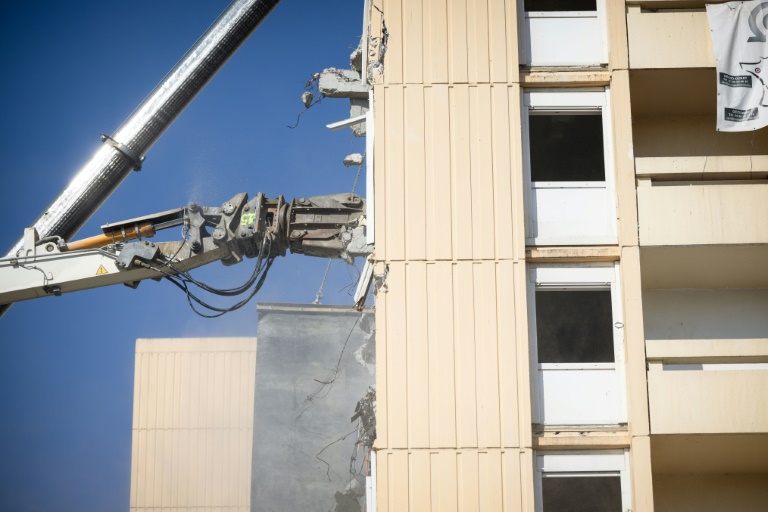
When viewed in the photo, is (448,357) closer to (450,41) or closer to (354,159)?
(450,41)

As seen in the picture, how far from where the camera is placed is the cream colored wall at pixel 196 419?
118ft

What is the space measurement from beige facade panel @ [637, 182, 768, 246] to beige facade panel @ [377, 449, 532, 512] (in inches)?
151

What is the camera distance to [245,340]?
36438 mm

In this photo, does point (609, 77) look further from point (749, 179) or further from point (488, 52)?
point (749, 179)

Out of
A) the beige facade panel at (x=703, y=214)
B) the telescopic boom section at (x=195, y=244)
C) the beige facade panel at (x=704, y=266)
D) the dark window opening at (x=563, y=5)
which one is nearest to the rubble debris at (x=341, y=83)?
the telescopic boom section at (x=195, y=244)

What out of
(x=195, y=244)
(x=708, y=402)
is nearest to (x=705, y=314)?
(x=708, y=402)

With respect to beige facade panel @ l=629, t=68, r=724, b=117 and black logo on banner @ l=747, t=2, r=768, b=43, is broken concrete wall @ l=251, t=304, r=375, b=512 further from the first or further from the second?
black logo on banner @ l=747, t=2, r=768, b=43

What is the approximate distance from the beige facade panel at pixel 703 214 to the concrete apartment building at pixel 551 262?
2 cm

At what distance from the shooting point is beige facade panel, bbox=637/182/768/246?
1436 cm

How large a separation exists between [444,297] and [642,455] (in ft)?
11.0

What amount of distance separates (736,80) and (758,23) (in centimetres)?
105

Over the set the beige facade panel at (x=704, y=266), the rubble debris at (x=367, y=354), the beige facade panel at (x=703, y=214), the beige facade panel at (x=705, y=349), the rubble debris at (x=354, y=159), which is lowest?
the beige facade panel at (x=705, y=349)

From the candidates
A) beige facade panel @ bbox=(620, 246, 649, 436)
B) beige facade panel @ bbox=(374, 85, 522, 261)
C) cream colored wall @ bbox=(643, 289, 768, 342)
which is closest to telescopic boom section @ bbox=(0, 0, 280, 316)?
beige facade panel @ bbox=(374, 85, 522, 261)

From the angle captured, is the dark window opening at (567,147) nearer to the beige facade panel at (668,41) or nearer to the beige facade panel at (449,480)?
the beige facade panel at (668,41)
